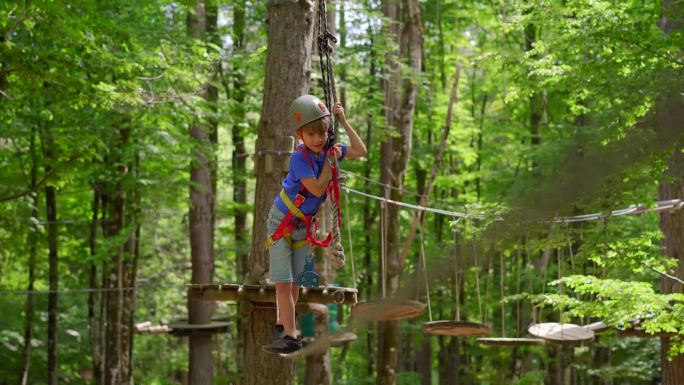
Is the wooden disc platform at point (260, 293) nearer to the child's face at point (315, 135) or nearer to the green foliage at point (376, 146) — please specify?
the green foliage at point (376, 146)

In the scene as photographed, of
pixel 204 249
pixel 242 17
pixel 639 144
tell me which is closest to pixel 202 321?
pixel 204 249

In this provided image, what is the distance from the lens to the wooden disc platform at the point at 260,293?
6.12m

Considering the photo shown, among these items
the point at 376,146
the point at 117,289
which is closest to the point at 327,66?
the point at 117,289

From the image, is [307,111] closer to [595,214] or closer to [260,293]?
[260,293]

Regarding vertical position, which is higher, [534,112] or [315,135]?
[534,112]

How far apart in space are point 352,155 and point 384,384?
9.80 m

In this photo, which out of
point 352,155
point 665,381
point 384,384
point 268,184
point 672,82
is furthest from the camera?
point 384,384

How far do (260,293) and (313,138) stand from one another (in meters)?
1.71

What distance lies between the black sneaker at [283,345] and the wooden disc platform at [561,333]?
6.88 metres

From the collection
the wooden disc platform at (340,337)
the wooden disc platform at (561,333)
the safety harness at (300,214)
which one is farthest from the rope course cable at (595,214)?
the safety harness at (300,214)

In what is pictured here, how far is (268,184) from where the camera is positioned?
7418mm

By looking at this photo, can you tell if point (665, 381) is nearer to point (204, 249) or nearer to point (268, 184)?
point (268, 184)

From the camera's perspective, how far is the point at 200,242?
1689 centimetres

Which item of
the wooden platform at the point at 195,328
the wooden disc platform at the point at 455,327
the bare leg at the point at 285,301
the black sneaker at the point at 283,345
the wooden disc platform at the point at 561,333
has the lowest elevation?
the wooden platform at the point at 195,328
